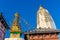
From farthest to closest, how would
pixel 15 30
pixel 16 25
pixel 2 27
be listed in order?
pixel 2 27 → pixel 16 25 → pixel 15 30

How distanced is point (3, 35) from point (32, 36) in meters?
12.3

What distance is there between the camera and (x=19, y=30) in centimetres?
3069

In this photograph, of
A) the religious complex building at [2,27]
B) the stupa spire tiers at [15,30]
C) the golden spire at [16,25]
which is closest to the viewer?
the stupa spire tiers at [15,30]

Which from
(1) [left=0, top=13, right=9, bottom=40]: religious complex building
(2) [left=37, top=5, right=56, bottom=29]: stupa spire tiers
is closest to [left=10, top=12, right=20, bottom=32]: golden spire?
(1) [left=0, top=13, right=9, bottom=40]: religious complex building

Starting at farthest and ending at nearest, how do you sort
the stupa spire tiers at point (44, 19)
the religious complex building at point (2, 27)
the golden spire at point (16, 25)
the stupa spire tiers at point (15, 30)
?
1. the stupa spire tiers at point (44, 19)
2. the religious complex building at point (2, 27)
3. the golden spire at point (16, 25)
4. the stupa spire tiers at point (15, 30)

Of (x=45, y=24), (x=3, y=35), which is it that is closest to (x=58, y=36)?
(x=3, y=35)

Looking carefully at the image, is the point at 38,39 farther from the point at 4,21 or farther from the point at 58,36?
the point at 4,21

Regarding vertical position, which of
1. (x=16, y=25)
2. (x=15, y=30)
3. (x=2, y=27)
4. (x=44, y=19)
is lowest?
(x=15, y=30)

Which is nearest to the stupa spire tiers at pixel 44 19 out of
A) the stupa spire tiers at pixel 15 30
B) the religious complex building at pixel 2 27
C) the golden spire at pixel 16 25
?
the religious complex building at pixel 2 27

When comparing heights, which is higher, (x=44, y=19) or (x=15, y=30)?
(x=44, y=19)

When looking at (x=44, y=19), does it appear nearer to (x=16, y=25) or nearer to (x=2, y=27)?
(x=2, y=27)

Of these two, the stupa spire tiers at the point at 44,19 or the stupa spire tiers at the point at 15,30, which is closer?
the stupa spire tiers at the point at 15,30

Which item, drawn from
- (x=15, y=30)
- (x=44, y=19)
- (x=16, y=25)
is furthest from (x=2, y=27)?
(x=44, y=19)

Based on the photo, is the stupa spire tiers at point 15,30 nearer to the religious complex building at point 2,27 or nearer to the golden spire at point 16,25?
the golden spire at point 16,25
